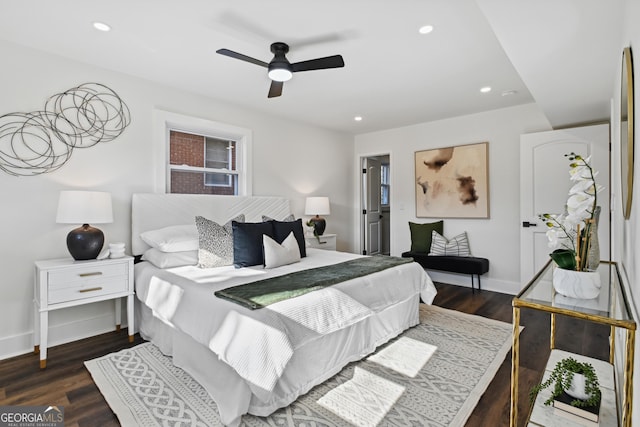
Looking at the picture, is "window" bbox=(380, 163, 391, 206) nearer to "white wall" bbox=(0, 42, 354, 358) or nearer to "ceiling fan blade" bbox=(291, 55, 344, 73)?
"white wall" bbox=(0, 42, 354, 358)

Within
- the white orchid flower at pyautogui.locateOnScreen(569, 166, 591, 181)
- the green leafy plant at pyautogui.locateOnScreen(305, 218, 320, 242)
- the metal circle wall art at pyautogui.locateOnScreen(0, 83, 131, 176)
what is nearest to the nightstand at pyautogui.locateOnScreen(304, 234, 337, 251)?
the green leafy plant at pyautogui.locateOnScreen(305, 218, 320, 242)

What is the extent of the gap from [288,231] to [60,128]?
2236 mm

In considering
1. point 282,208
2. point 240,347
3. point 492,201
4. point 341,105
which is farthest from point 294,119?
point 240,347

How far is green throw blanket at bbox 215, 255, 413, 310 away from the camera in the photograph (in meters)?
1.91

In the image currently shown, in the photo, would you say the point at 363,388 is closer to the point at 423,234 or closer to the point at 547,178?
the point at 423,234

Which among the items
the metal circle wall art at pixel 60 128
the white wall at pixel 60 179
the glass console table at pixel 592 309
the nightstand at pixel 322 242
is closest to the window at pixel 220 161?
the white wall at pixel 60 179

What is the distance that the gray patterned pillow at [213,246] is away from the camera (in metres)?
2.84

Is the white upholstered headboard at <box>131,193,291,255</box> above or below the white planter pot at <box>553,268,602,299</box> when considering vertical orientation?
above

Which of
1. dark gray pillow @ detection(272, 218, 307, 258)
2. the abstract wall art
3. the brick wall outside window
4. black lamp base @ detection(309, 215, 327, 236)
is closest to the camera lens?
dark gray pillow @ detection(272, 218, 307, 258)

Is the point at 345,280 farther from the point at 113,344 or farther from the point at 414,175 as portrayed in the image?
the point at 414,175

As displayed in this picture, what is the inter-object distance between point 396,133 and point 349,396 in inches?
175

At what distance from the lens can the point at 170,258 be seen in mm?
2820

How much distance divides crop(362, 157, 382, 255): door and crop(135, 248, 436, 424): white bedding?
122 inches

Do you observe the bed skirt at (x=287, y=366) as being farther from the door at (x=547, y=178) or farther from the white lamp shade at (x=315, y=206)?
the white lamp shade at (x=315, y=206)
